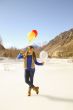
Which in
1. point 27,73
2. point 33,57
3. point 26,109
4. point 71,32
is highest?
point 71,32

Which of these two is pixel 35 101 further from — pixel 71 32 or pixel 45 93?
pixel 71 32

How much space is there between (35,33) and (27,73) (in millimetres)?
1153

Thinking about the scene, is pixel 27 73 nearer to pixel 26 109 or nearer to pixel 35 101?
pixel 35 101

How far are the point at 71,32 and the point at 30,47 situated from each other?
191463 millimetres

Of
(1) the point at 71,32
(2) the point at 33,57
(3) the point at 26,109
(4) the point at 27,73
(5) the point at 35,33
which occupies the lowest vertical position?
(3) the point at 26,109

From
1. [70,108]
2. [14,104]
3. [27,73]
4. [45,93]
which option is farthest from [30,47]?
[70,108]

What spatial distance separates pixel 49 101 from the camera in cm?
623

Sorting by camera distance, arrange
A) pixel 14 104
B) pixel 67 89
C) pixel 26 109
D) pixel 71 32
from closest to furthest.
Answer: pixel 26 109 < pixel 14 104 < pixel 67 89 < pixel 71 32

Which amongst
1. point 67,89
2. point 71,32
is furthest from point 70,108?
point 71,32

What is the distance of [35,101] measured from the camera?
6188 mm

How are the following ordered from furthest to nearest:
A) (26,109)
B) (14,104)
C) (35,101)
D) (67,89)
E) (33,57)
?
1. (67,89)
2. (33,57)
3. (35,101)
4. (14,104)
5. (26,109)

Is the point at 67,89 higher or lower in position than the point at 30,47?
lower

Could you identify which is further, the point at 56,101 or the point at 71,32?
the point at 71,32

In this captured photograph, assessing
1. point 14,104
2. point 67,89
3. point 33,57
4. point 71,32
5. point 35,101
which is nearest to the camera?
point 14,104
